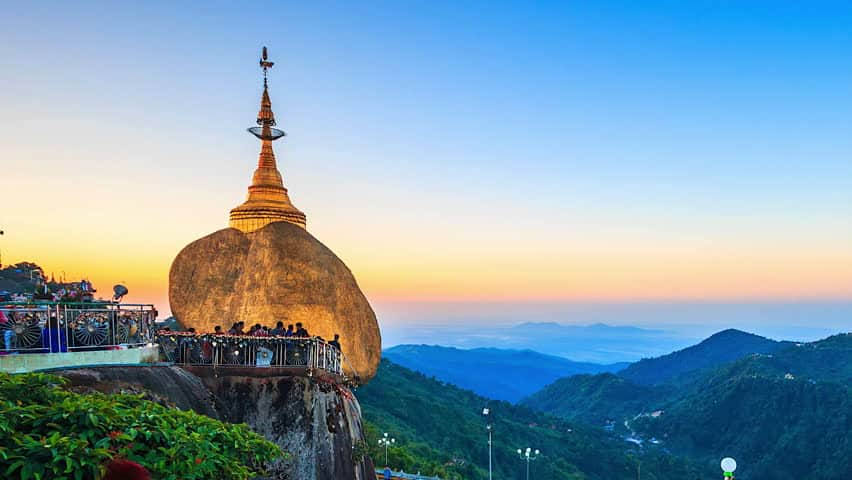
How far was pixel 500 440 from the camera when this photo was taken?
72.4 m

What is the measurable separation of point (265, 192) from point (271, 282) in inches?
225

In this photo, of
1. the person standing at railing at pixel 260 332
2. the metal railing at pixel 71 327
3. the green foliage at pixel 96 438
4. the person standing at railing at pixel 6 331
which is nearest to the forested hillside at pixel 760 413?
the person standing at railing at pixel 260 332

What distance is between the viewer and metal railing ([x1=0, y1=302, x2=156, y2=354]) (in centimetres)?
1280

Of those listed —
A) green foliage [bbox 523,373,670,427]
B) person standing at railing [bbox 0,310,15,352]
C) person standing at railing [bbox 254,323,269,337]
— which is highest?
person standing at railing [bbox 0,310,15,352]

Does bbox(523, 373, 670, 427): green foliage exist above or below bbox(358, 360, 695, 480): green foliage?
below

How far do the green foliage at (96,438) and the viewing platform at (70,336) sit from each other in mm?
5240

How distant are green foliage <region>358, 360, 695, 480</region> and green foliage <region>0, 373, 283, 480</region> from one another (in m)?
42.2

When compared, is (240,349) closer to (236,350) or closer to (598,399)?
(236,350)

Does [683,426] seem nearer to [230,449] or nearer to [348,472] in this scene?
[348,472]

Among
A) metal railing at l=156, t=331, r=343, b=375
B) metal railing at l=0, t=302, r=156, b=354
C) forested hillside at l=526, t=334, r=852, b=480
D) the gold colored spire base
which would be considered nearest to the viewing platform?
metal railing at l=0, t=302, r=156, b=354

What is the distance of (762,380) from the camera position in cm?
10425

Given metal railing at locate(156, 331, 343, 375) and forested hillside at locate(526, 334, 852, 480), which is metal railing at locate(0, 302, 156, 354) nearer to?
metal railing at locate(156, 331, 343, 375)

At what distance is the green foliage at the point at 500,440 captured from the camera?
2442 inches

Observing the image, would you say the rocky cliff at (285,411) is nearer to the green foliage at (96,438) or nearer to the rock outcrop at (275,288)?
the rock outcrop at (275,288)
